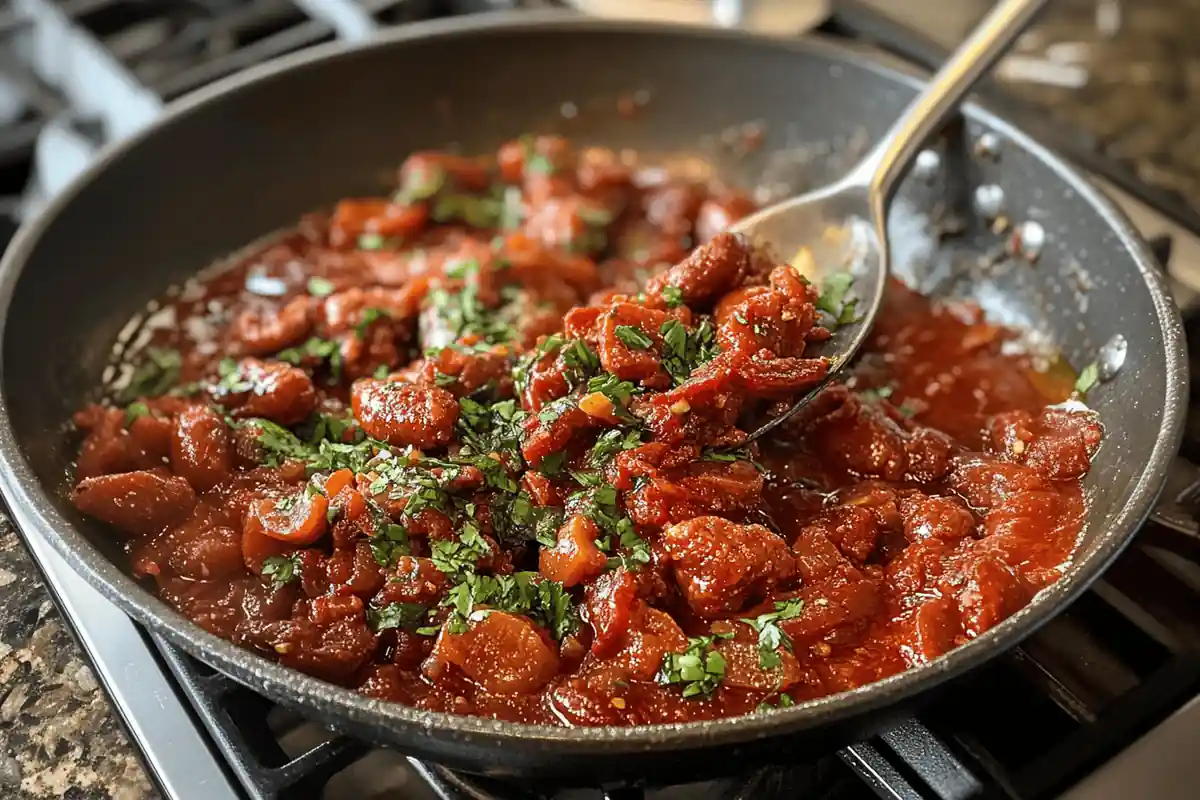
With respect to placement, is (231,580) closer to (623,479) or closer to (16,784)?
(16,784)

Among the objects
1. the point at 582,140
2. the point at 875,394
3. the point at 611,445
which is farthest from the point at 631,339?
the point at 582,140

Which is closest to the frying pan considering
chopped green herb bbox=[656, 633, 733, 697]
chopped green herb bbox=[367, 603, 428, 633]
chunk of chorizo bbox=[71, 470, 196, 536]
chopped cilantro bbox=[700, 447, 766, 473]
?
chunk of chorizo bbox=[71, 470, 196, 536]

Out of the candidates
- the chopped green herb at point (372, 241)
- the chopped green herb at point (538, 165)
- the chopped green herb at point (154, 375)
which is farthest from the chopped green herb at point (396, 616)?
the chopped green herb at point (538, 165)

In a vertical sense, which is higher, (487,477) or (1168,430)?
(487,477)

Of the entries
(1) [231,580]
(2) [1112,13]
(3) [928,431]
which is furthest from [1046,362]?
(2) [1112,13]

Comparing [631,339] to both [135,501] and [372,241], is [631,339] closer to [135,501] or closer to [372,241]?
[135,501]

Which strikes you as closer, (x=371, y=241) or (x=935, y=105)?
(x=935, y=105)
